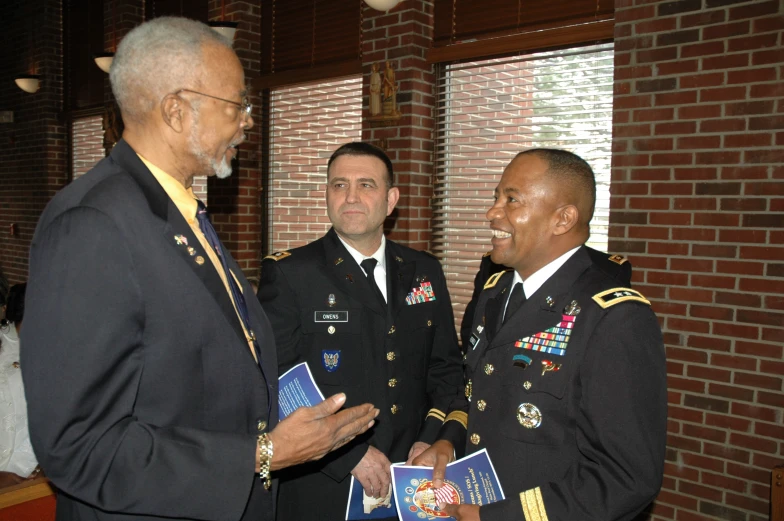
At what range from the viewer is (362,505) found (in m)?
2.02

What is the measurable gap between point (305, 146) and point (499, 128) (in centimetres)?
178

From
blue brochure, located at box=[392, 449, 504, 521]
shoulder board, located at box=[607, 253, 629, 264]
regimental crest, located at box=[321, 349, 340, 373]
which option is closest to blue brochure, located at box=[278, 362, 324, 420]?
blue brochure, located at box=[392, 449, 504, 521]

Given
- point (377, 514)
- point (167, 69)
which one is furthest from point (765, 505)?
point (167, 69)

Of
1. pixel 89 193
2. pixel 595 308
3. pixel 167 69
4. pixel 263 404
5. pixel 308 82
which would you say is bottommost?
pixel 263 404

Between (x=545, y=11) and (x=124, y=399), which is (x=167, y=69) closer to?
(x=124, y=399)

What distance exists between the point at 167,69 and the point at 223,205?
394 centimetres

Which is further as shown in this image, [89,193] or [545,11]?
[545,11]

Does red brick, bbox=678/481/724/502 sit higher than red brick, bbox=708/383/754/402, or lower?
lower

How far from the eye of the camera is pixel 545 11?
138 inches

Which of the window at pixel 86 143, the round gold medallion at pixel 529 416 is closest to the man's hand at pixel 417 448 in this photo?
the round gold medallion at pixel 529 416

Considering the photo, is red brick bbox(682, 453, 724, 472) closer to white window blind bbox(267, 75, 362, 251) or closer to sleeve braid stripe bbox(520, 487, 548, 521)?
sleeve braid stripe bbox(520, 487, 548, 521)

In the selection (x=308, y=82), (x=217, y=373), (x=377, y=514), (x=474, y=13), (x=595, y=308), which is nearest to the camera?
(x=217, y=373)

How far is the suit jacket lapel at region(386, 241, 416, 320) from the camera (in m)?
2.26

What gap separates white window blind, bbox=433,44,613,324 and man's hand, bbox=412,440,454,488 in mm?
1990
